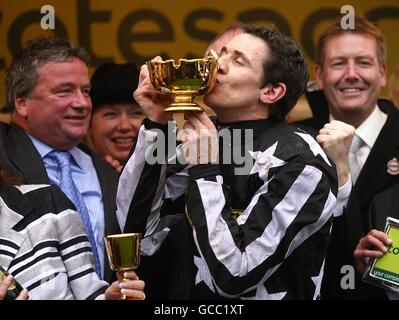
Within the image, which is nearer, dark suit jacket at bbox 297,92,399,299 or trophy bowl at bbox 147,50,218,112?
trophy bowl at bbox 147,50,218,112

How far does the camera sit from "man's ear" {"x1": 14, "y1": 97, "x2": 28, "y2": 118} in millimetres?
4625

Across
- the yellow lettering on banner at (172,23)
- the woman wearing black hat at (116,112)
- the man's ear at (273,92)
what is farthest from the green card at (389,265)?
the yellow lettering on banner at (172,23)

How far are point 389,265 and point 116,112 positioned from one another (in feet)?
4.75

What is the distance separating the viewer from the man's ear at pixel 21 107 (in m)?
4.62

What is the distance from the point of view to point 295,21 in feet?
18.1

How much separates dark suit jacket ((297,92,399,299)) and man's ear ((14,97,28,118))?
113 cm

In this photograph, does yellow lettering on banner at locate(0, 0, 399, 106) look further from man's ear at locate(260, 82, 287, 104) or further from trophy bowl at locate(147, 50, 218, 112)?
trophy bowl at locate(147, 50, 218, 112)

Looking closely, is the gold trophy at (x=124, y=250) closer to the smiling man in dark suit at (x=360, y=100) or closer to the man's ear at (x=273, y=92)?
the man's ear at (x=273, y=92)

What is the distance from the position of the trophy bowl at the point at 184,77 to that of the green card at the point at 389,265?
821mm

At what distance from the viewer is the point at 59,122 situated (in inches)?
181

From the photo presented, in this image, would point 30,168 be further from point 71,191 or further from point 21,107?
→ point 21,107

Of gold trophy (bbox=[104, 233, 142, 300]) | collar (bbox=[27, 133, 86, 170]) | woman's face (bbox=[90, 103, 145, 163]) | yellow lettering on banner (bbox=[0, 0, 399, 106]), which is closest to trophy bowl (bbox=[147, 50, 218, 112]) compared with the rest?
gold trophy (bbox=[104, 233, 142, 300])
